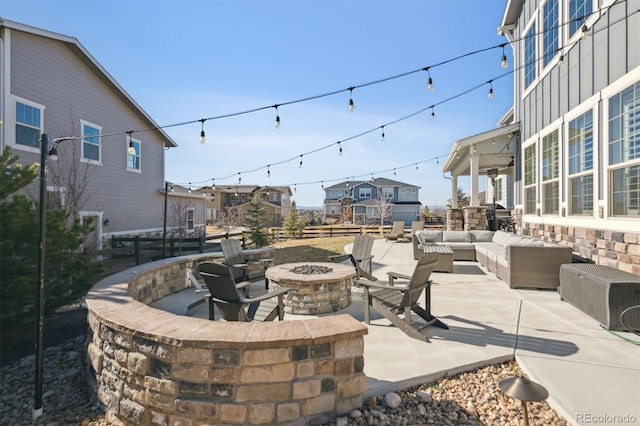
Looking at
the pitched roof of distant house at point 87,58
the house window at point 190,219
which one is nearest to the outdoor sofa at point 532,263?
the pitched roof of distant house at point 87,58

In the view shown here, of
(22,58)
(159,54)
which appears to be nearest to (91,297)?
(159,54)

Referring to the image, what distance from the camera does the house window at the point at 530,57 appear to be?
8414 mm

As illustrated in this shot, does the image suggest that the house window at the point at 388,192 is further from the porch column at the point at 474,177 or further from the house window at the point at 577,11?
the house window at the point at 577,11

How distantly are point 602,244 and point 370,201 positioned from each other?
33004 mm

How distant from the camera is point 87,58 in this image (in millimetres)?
10180

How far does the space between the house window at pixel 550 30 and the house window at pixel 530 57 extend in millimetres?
658

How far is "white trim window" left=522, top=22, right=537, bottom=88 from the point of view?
8.40 m

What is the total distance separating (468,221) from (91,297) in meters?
10.7

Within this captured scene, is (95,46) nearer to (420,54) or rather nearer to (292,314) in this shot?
(420,54)

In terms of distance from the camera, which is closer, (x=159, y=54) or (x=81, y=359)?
(x=81, y=359)

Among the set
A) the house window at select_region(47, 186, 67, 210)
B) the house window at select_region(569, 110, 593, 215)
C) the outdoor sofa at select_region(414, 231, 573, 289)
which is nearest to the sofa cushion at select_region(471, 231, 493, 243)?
the outdoor sofa at select_region(414, 231, 573, 289)

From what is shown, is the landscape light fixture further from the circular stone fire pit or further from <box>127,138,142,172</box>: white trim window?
<box>127,138,142,172</box>: white trim window

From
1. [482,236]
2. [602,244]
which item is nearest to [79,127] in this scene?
[482,236]

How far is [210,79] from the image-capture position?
901 centimetres
